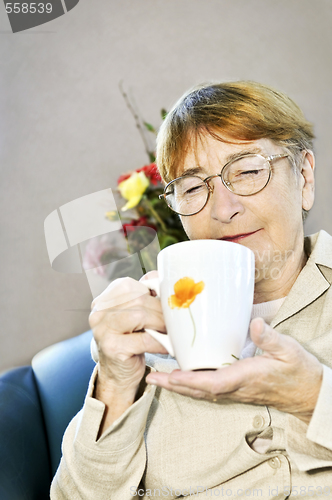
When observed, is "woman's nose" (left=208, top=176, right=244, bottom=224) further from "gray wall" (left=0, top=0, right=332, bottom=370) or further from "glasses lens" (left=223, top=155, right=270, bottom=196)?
"gray wall" (left=0, top=0, right=332, bottom=370)

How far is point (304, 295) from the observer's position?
0.74 meters

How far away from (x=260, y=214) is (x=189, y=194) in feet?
0.43

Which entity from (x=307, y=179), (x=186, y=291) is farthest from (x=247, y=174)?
(x=186, y=291)

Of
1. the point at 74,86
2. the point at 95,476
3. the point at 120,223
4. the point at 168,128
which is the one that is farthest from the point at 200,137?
the point at 95,476

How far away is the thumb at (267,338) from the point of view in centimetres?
43

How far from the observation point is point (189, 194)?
77cm

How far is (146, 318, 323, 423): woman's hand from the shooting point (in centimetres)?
44

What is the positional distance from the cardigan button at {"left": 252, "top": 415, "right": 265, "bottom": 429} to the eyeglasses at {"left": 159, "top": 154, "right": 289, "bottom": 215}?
13.6 inches

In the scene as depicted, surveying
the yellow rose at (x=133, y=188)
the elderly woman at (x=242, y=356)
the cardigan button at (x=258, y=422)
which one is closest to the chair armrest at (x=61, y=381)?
the elderly woman at (x=242, y=356)

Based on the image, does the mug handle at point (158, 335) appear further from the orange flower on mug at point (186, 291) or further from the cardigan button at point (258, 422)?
the cardigan button at point (258, 422)

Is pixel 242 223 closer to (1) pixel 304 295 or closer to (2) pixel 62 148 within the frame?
(1) pixel 304 295

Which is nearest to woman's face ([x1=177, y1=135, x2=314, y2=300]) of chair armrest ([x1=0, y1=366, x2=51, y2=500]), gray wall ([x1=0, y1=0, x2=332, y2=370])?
gray wall ([x1=0, y1=0, x2=332, y2=370])

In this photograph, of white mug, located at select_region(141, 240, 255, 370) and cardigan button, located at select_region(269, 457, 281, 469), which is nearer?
white mug, located at select_region(141, 240, 255, 370)

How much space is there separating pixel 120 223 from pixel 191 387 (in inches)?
7.4
